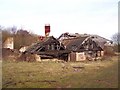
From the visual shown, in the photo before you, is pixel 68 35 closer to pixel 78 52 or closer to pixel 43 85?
pixel 78 52

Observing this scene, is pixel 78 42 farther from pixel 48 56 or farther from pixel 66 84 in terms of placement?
pixel 66 84

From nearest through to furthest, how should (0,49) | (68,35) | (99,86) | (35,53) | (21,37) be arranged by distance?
(99,86) → (35,53) → (0,49) → (21,37) → (68,35)

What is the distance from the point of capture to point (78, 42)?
37.9m

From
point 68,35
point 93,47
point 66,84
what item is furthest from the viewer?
point 68,35

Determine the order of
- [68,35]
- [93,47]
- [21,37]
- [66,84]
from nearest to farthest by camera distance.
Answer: [66,84] < [93,47] < [21,37] < [68,35]

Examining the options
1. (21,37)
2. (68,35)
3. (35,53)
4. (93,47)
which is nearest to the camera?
(35,53)

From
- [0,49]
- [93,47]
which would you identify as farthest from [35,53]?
[93,47]

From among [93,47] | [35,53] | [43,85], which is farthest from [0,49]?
[43,85]

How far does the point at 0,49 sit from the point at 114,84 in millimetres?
25042

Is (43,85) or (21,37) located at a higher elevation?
(21,37)

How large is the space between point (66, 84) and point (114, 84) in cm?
275

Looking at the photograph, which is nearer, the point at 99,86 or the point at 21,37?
the point at 99,86

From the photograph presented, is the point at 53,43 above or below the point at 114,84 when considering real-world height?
above

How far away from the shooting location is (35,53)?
33.7 metres
